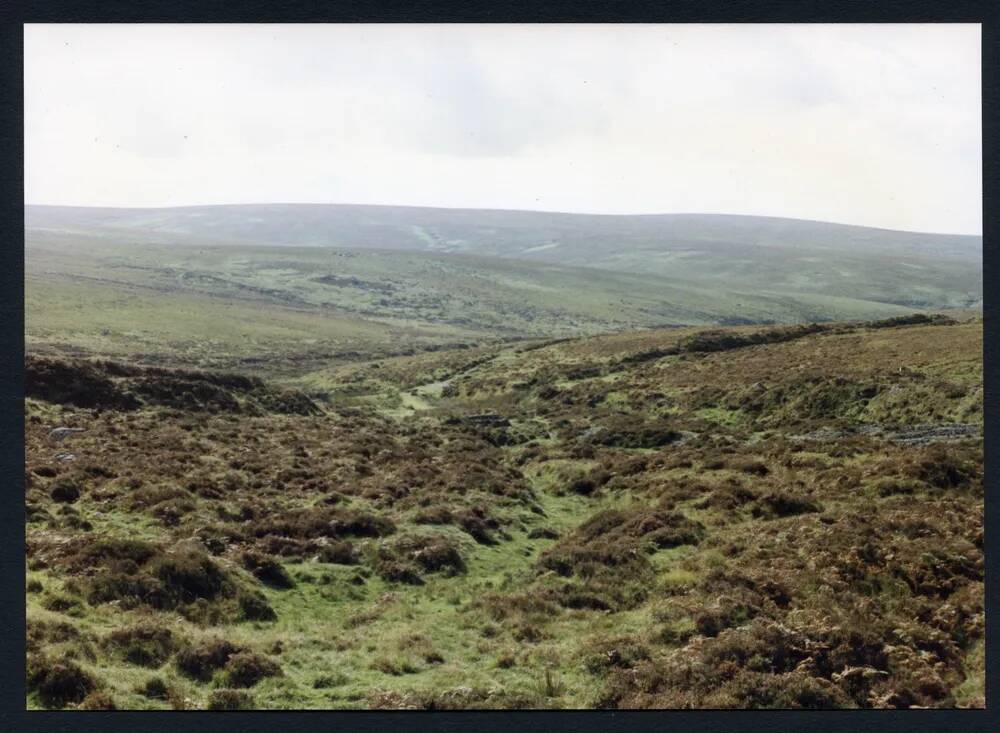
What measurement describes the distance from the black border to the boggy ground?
24 centimetres

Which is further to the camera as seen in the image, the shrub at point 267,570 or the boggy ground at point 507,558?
the shrub at point 267,570

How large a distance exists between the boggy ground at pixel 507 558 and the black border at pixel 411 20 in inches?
9.6

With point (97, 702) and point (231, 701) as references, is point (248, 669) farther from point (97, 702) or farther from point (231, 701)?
point (97, 702)

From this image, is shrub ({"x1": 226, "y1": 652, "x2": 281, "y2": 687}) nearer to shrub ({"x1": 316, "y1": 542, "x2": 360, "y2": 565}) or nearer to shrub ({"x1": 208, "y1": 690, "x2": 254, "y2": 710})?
shrub ({"x1": 208, "y1": 690, "x2": 254, "y2": 710})

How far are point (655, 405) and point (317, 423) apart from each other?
51.0 ft

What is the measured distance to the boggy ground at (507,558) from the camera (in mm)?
10133

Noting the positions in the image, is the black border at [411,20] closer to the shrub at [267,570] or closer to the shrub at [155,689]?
the shrub at [155,689]

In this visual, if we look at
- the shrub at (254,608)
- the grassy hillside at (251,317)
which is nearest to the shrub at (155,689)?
the shrub at (254,608)

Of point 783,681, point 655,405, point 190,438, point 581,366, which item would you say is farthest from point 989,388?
point 581,366

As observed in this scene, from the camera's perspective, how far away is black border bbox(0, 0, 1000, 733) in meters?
9.58

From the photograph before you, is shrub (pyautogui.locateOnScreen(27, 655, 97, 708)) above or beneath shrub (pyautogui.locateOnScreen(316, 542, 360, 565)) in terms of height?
above

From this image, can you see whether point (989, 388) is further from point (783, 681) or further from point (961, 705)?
point (783, 681)

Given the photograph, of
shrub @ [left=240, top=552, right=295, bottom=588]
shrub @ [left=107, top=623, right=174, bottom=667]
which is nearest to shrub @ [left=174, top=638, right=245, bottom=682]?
shrub @ [left=107, top=623, right=174, bottom=667]

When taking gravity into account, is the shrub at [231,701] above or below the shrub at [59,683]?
below
